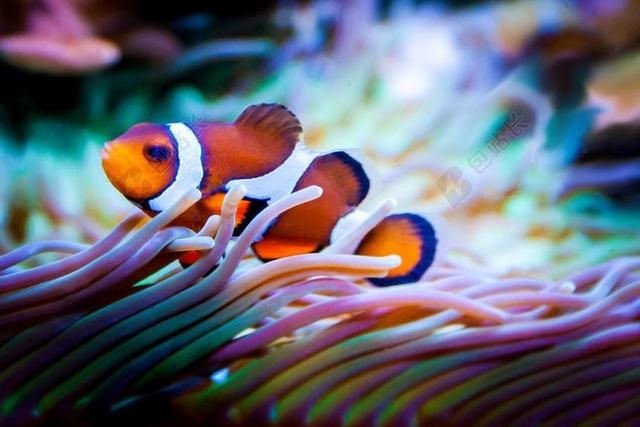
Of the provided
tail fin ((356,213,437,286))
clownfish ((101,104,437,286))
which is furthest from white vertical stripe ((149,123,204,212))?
tail fin ((356,213,437,286))

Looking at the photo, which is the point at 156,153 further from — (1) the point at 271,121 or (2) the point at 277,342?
(2) the point at 277,342

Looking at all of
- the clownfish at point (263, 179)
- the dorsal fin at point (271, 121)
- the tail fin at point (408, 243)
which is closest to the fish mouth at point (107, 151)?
the clownfish at point (263, 179)

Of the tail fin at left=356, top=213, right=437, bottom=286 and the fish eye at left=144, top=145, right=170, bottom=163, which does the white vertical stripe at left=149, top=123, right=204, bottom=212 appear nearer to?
the fish eye at left=144, top=145, right=170, bottom=163

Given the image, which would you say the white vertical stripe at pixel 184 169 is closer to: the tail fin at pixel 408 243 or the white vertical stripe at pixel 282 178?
the white vertical stripe at pixel 282 178

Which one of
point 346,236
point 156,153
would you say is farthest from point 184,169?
point 346,236

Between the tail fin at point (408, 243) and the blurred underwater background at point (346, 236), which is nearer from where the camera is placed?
the blurred underwater background at point (346, 236)

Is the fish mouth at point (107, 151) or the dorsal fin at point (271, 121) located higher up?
the dorsal fin at point (271, 121)

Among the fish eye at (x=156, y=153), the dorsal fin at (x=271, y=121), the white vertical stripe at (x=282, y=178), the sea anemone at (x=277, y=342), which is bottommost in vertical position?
the sea anemone at (x=277, y=342)

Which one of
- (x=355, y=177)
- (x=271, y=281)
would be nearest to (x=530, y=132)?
(x=355, y=177)
